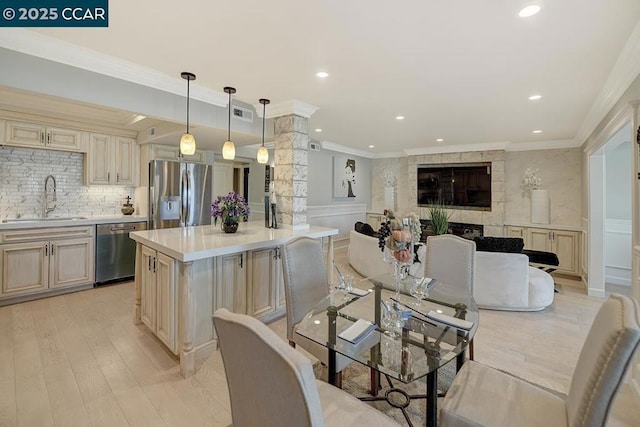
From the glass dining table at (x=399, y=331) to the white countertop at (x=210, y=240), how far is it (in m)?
0.96

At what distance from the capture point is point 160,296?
2527 millimetres

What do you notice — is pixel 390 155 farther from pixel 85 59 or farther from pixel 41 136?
pixel 41 136

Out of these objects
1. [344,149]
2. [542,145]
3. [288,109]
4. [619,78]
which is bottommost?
[619,78]

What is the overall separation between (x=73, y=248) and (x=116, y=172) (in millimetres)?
1300

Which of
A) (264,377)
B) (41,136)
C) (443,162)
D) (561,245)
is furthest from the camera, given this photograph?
(443,162)

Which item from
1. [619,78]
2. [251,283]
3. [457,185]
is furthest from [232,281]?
[457,185]

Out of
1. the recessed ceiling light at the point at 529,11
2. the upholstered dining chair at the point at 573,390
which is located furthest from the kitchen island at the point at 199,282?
the recessed ceiling light at the point at 529,11

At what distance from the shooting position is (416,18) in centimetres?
179

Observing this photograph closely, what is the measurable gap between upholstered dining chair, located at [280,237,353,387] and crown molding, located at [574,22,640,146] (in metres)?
2.58

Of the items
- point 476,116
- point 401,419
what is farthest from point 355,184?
point 401,419

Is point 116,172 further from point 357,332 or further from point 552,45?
point 552,45

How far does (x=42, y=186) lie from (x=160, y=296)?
3.23m

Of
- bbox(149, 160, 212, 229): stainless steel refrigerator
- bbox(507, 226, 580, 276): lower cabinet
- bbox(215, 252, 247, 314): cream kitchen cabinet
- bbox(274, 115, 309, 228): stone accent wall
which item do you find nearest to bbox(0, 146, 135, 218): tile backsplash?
bbox(149, 160, 212, 229): stainless steel refrigerator

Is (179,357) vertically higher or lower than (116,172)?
lower
